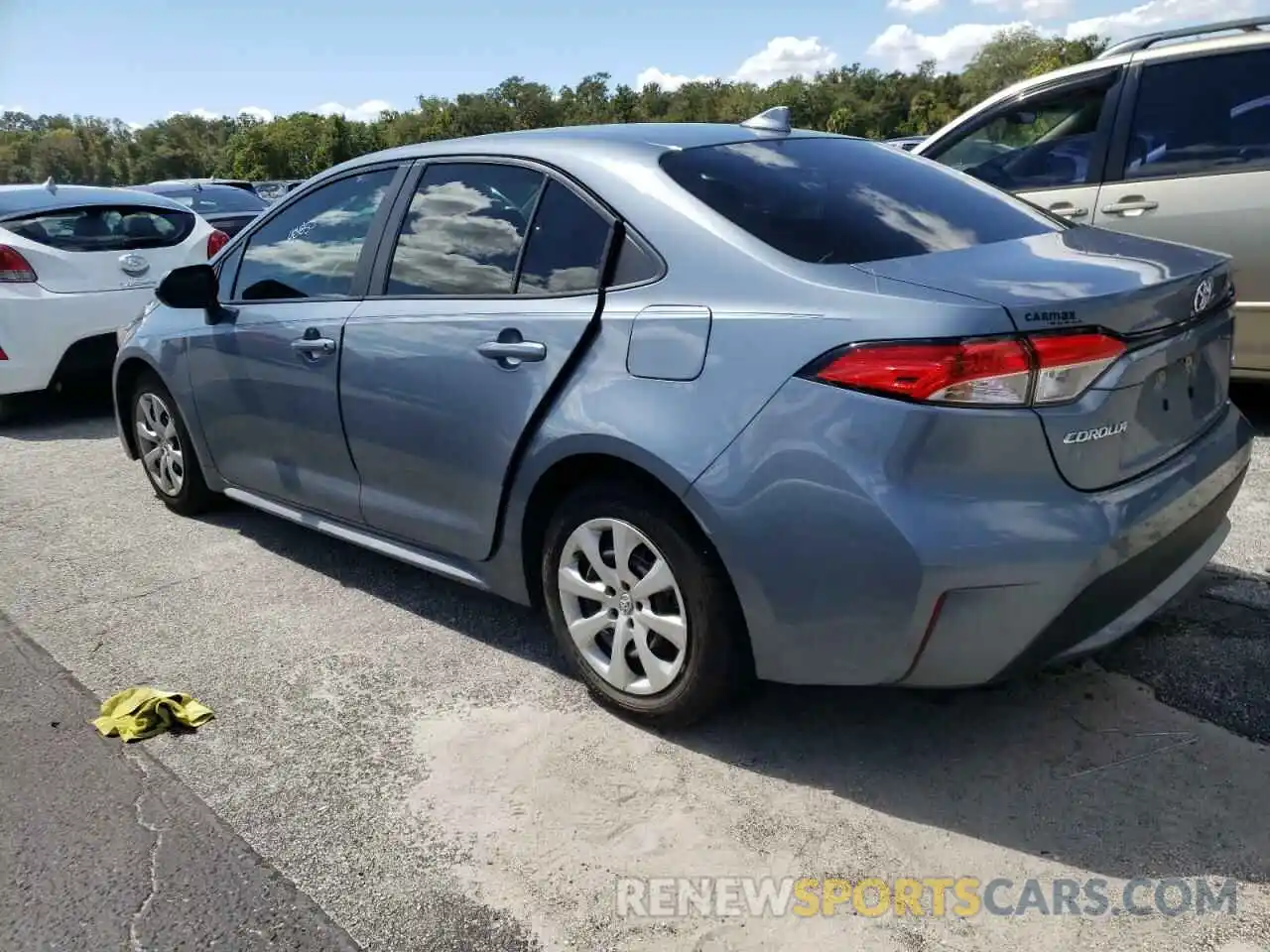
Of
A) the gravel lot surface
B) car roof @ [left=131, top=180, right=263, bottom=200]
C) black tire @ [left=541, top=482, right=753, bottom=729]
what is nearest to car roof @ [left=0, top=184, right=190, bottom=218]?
the gravel lot surface

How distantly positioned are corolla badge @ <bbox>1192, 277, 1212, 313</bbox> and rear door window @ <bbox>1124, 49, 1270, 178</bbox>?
2510 mm

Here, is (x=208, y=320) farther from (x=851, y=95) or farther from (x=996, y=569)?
(x=851, y=95)

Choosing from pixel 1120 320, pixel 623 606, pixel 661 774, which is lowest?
pixel 661 774

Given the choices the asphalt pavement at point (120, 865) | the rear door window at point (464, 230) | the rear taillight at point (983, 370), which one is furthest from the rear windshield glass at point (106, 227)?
the rear taillight at point (983, 370)

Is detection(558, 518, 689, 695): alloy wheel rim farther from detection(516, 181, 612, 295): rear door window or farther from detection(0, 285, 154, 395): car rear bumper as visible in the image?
detection(0, 285, 154, 395): car rear bumper

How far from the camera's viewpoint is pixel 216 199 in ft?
43.4

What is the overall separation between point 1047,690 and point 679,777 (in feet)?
3.66

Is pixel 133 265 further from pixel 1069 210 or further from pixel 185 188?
pixel 185 188

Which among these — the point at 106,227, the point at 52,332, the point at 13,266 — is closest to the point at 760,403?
the point at 52,332

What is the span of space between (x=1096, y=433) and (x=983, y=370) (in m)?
0.32

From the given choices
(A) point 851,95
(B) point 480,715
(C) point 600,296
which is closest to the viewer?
(C) point 600,296

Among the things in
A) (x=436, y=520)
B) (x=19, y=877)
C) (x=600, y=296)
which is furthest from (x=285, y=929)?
(x=600, y=296)

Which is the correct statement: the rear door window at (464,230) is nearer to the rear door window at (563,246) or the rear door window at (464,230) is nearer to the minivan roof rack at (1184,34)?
the rear door window at (563,246)

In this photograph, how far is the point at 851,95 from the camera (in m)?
99.7
